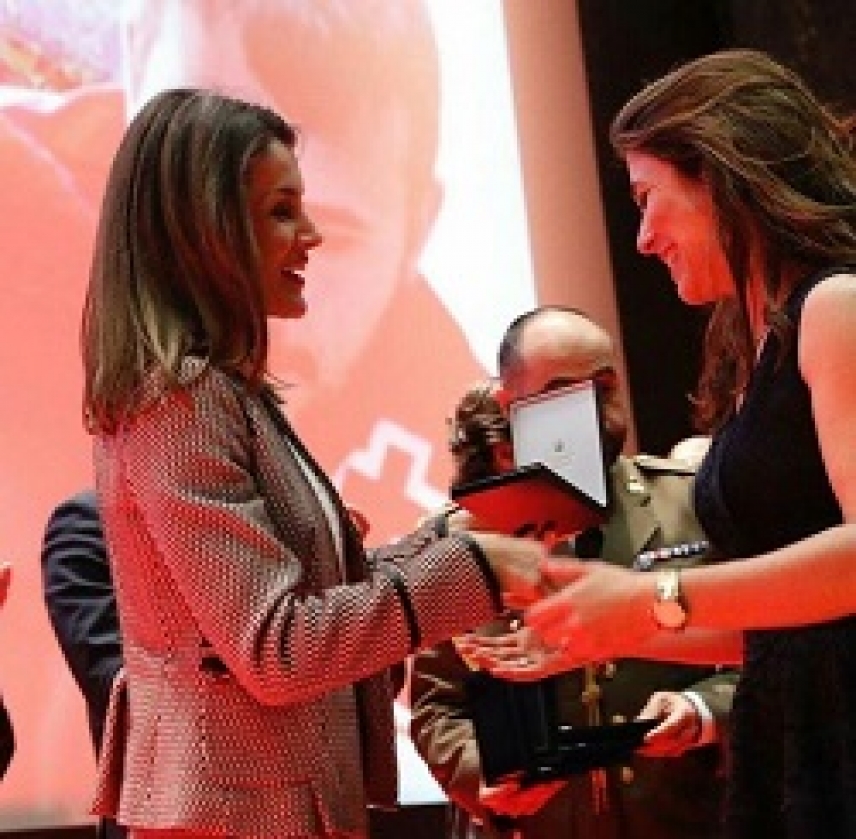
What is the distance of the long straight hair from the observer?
1592 mm

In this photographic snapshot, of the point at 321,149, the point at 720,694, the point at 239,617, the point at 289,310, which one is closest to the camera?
the point at 239,617

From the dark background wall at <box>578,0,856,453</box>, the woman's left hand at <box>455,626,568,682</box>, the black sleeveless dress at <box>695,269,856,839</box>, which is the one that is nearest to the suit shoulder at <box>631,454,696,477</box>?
the woman's left hand at <box>455,626,568,682</box>

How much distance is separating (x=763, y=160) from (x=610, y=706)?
812 millimetres

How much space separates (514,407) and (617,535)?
0.38 metres

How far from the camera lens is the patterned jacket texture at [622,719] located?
2.11 meters

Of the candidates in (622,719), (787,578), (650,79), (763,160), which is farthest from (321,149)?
(787,578)

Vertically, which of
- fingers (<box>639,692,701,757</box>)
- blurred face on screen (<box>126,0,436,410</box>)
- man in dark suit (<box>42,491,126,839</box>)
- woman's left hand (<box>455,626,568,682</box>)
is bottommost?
fingers (<box>639,692,701,757</box>)

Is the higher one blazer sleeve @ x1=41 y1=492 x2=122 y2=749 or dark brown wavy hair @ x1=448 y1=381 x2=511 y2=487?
dark brown wavy hair @ x1=448 y1=381 x2=511 y2=487

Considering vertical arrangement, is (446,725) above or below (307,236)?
below

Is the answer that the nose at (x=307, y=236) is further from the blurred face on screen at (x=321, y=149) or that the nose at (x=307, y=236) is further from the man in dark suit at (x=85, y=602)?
the blurred face on screen at (x=321, y=149)

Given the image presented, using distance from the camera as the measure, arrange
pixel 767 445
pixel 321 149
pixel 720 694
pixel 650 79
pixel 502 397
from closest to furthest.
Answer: pixel 767 445 → pixel 720 694 → pixel 502 397 → pixel 321 149 → pixel 650 79

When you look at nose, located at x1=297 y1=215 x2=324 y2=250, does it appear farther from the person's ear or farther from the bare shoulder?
the person's ear

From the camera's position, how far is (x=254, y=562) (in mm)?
1502

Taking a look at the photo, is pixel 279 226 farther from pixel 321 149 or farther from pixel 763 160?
pixel 321 149
